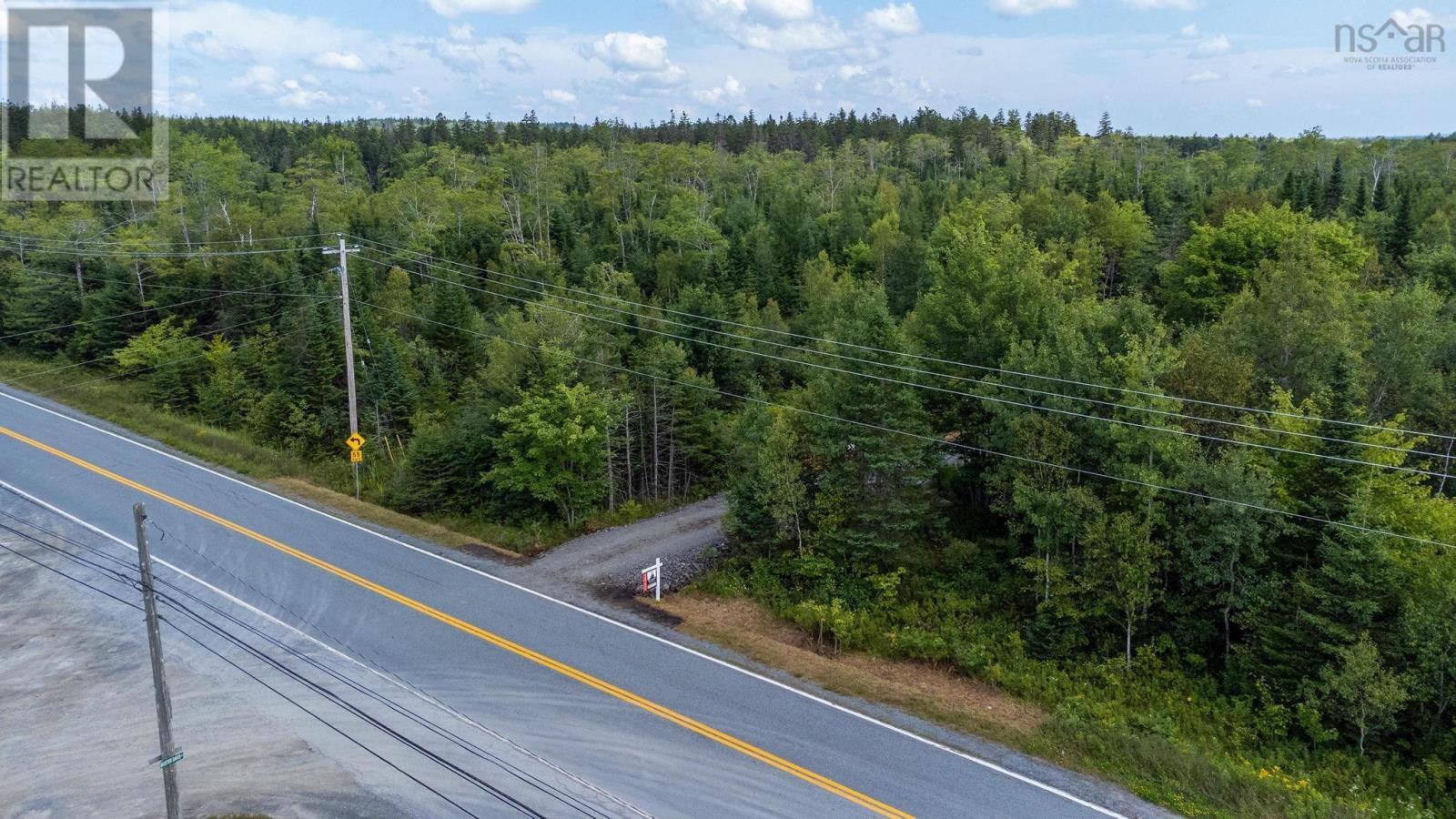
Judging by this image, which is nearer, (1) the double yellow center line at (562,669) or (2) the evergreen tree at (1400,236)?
(1) the double yellow center line at (562,669)

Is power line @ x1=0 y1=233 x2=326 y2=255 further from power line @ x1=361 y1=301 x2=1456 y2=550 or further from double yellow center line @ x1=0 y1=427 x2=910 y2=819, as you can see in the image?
power line @ x1=361 y1=301 x2=1456 y2=550

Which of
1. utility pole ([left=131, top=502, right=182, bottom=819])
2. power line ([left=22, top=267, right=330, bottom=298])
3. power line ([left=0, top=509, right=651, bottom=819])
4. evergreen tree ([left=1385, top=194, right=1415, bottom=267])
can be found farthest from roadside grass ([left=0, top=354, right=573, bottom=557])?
evergreen tree ([left=1385, top=194, right=1415, bottom=267])

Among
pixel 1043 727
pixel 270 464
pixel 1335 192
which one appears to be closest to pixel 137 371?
pixel 270 464

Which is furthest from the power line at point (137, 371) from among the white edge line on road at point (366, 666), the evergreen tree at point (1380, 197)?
the evergreen tree at point (1380, 197)

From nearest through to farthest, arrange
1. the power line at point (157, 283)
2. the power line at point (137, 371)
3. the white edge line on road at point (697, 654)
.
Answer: the white edge line on road at point (697, 654) < the power line at point (137, 371) < the power line at point (157, 283)

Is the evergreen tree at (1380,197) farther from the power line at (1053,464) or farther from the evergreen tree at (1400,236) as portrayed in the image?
the power line at (1053,464)

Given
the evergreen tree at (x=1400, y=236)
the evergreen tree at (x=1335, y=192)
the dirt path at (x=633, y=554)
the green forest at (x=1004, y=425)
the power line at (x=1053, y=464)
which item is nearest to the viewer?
the power line at (x=1053, y=464)

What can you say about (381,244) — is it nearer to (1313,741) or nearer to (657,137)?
(1313,741)
